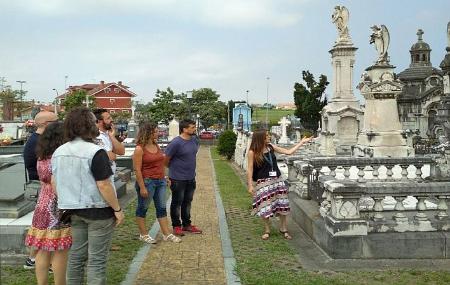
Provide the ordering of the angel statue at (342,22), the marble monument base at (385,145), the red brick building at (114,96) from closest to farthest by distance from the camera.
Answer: the marble monument base at (385,145)
the angel statue at (342,22)
the red brick building at (114,96)

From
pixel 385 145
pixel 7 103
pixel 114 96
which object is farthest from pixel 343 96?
pixel 114 96

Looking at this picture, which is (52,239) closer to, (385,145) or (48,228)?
(48,228)

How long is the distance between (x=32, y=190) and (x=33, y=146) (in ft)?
3.52

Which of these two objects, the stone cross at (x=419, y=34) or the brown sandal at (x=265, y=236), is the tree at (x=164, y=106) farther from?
the brown sandal at (x=265, y=236)

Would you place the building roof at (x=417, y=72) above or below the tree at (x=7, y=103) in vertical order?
above

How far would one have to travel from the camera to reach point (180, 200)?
25.5ft

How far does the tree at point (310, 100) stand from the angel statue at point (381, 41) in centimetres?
2627

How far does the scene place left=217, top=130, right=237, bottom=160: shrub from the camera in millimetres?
26781

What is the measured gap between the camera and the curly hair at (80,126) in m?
4.23

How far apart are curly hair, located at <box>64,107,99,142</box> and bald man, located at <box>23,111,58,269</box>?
4.24 feet

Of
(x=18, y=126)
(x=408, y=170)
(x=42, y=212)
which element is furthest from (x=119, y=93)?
(x=42, y=212)

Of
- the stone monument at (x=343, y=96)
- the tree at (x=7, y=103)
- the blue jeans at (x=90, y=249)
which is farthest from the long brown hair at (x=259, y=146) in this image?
the tree at (x=7, y=103)

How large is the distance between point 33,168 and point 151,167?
5.96ft

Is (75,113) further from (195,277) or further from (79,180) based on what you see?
(195,277)
